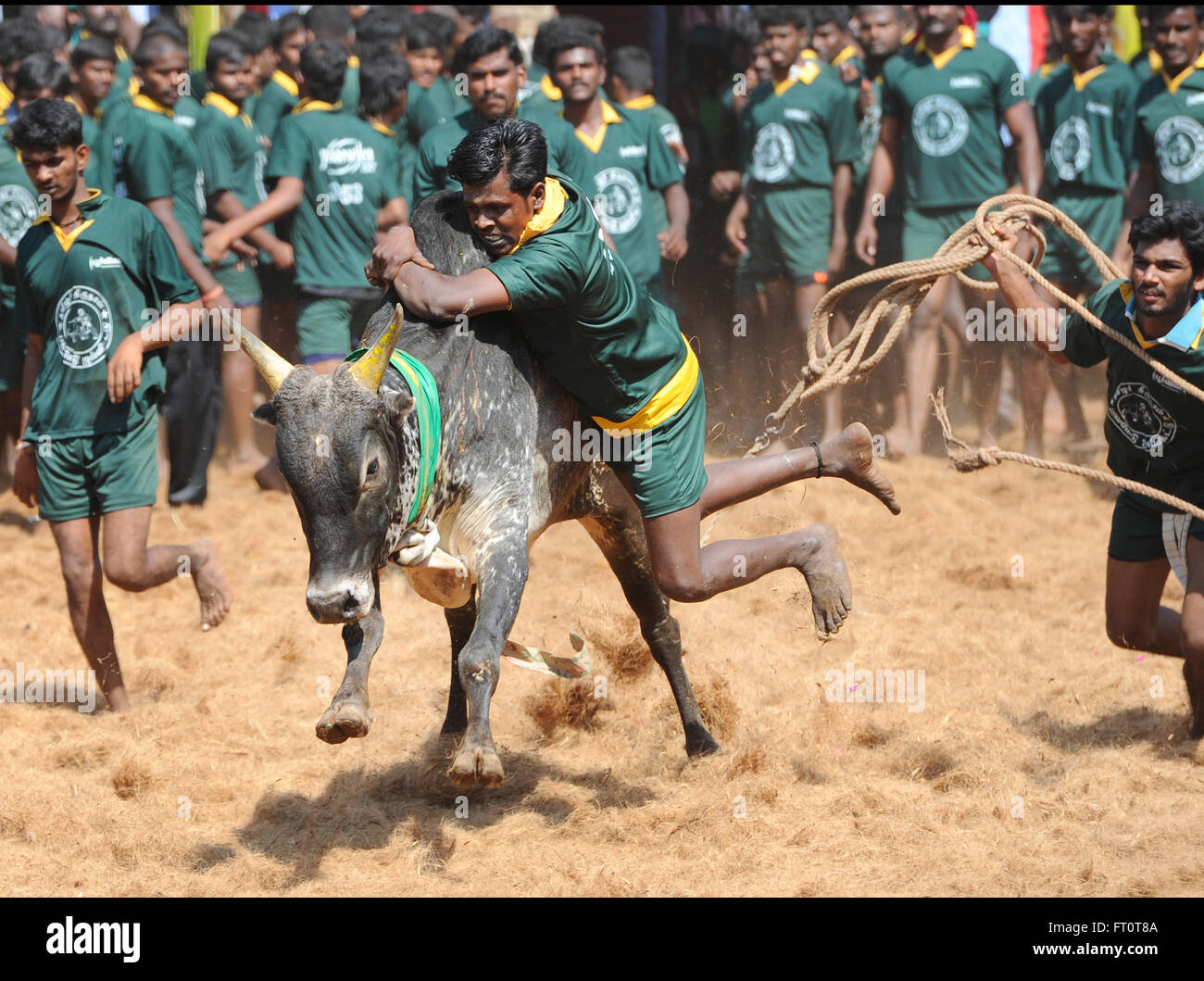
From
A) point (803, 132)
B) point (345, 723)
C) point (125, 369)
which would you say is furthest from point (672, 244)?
point (345, 723)

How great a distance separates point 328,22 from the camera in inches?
444

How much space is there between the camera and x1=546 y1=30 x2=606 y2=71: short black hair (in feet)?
26.5

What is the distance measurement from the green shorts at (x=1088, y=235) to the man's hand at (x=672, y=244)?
2263 millimetres

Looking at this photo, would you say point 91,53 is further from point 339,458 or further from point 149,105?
point 339,458

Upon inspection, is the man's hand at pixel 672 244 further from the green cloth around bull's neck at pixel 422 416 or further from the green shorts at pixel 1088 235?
the green cloth around bull's neck at pixel 422 416

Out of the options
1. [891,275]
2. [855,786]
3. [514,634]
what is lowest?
[855,786]

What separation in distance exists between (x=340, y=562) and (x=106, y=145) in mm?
5566

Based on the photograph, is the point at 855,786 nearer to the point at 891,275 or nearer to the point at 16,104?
the point at 891,275

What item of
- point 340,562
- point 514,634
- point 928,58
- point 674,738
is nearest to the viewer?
point 340,562

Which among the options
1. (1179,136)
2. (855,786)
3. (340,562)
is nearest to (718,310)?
(1179,136)

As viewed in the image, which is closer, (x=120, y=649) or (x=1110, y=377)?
(x=1110, y=377)

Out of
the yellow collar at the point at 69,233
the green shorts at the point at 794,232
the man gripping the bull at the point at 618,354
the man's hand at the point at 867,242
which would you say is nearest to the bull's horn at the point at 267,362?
the man gripping the bull at the point at 618,354

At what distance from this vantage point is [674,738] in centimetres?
577

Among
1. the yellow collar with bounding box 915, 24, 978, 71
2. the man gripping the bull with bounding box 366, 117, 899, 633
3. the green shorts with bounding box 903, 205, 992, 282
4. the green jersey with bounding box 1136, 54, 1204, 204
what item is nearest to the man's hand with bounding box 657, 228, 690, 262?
the green shorts with bounding box 903, 205, 992, 282
